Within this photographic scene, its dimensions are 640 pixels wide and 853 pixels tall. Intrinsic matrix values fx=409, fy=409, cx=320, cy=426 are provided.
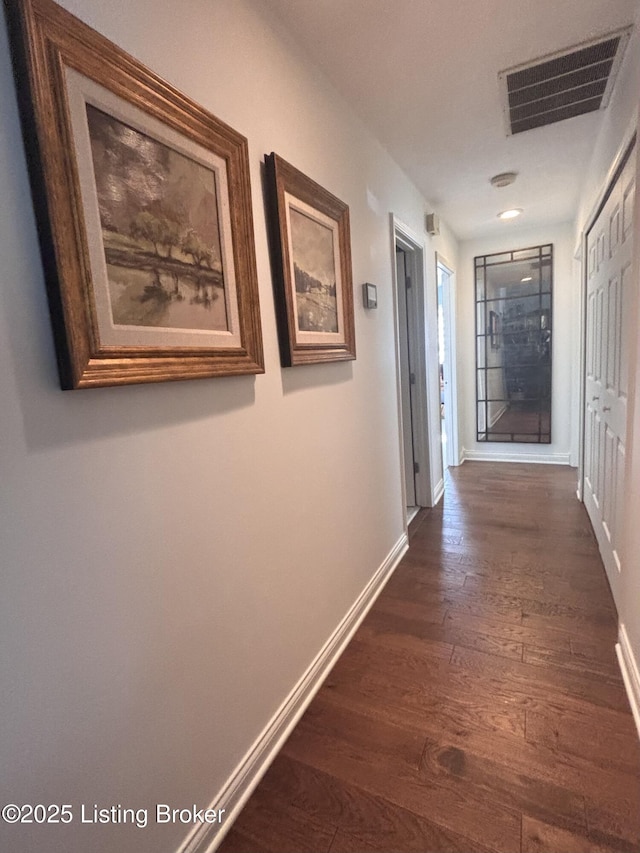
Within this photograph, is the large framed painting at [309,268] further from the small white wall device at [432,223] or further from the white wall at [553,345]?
the white wall at [553,345]

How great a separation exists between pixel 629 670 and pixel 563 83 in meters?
2.53

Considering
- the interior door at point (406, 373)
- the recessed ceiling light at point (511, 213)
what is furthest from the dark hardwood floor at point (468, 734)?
the recessed ceiling light at point (511, 213)

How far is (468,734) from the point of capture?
→ 141cm

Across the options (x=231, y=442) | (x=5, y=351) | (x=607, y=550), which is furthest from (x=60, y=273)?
(x=607, y=550)

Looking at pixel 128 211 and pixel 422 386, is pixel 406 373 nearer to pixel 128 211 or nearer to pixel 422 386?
pixel 422 386

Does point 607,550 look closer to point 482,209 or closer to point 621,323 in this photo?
point 621,323

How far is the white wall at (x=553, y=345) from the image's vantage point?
4191 millimetres

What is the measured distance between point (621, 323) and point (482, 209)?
85.5 inches

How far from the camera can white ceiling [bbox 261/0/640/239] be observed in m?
1.47

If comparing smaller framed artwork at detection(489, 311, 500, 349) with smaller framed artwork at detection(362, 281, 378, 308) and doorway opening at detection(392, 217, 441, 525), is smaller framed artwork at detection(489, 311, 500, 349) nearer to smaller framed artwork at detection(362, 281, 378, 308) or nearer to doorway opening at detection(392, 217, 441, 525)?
doorway opening at detection(392, 217, 441, 525)

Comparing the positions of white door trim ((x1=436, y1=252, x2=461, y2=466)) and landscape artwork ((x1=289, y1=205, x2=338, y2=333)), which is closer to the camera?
landscape artwork ((x1=289, y1=205, x2=338, y2=333))

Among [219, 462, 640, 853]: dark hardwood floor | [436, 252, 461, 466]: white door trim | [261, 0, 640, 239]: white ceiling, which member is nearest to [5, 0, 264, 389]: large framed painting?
[261, 0, 640, 239]: white ceiling

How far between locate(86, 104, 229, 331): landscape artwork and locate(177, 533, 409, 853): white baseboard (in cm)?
131

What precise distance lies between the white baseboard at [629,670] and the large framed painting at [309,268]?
5.36 feet
